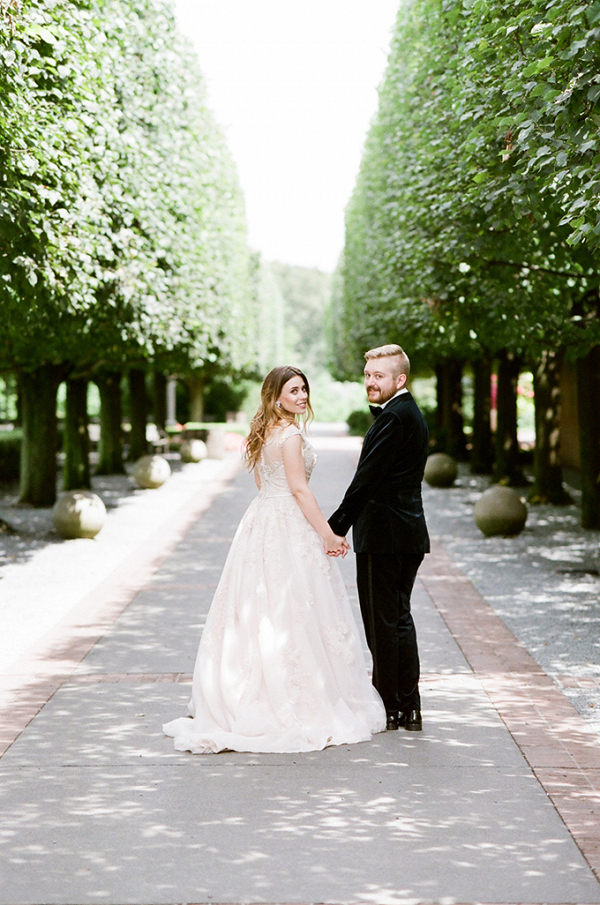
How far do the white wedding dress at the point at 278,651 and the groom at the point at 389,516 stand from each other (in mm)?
173

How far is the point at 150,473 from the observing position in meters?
21.7

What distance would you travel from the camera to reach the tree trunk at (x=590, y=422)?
1473cm

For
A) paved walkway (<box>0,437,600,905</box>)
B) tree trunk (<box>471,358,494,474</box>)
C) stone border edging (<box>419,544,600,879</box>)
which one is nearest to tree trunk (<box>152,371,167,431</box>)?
tree trunk (<box>471,358,494,474</box>)

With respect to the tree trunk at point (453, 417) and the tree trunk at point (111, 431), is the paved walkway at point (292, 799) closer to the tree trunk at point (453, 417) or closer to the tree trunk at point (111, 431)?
the tree trunk at point (111, 431)

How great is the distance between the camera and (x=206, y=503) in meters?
19.6

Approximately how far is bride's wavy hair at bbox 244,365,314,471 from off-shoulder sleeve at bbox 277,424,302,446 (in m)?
0.04

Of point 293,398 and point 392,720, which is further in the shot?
point 392,720

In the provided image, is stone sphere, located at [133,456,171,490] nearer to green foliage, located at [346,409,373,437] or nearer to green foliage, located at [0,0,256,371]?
green foliage, located at [0,0,256,371]

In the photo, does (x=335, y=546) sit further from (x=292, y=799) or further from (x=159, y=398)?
(x=159, y=398)

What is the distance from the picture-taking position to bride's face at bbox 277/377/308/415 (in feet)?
19.1

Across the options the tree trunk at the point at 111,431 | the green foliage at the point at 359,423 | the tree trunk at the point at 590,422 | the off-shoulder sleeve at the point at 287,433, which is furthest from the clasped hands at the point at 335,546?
the green foliage at the point at 359,423

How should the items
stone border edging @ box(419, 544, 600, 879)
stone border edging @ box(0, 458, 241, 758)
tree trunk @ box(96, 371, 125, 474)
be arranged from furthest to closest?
tree trunk @ box(96, 371, 125, 474), stone border edging @ box(0, 458, 241, 758), stone border edging @ box(419, 544, 600, 879)

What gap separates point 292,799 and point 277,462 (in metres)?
1.88

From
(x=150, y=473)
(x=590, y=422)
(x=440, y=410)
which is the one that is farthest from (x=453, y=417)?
(x=590, y=422)
